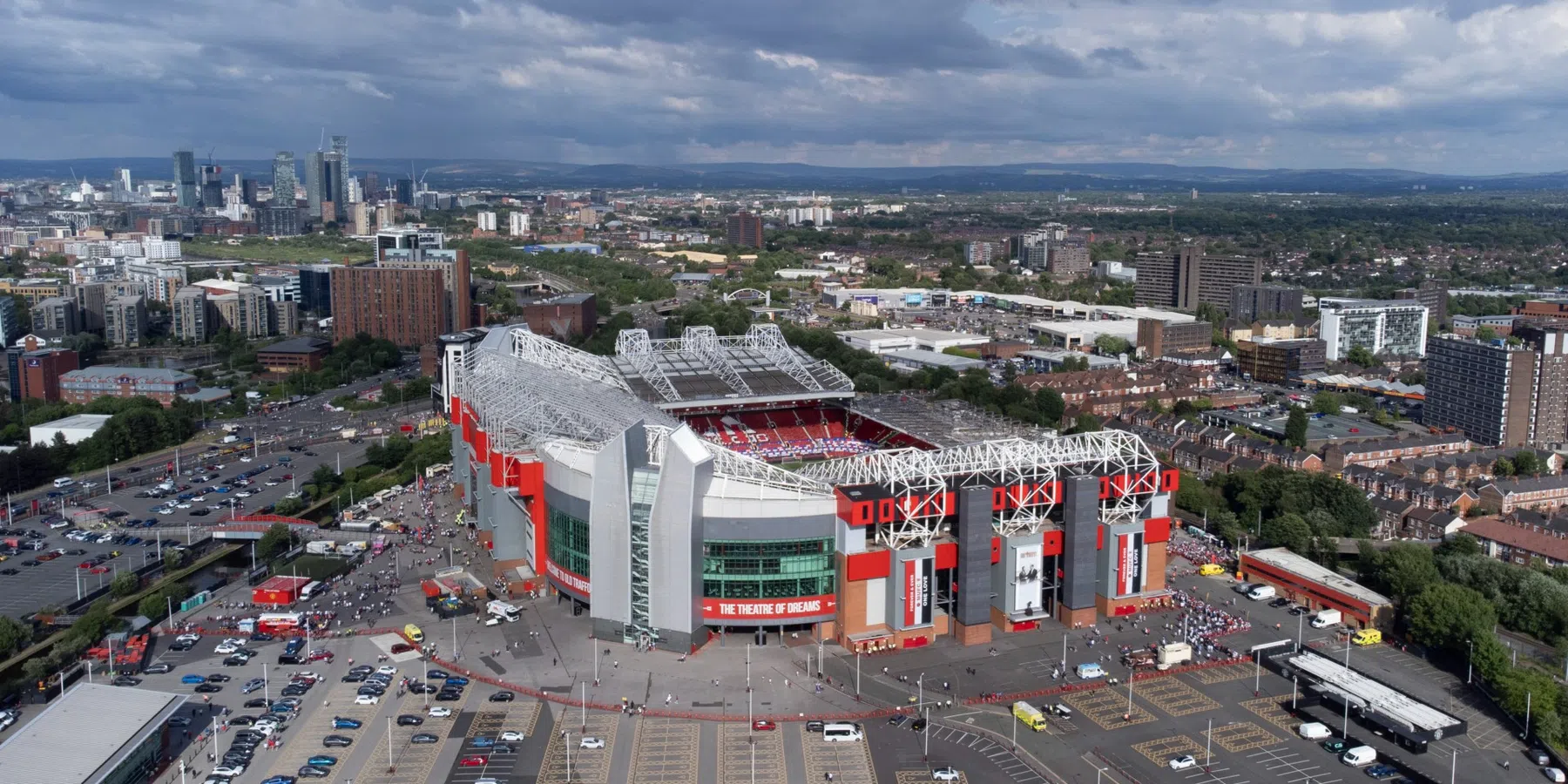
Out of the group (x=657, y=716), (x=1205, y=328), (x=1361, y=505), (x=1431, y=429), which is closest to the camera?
(x=657, y=716)

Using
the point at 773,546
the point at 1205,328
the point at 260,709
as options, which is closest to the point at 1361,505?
the point at 773,546

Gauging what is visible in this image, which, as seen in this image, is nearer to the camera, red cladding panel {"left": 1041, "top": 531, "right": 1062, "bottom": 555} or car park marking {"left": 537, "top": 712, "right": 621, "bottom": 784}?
car park marking {"left": 537, "top": 712, "right": 621, "bottom": 784}

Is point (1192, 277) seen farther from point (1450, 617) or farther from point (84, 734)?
point (84, 734)

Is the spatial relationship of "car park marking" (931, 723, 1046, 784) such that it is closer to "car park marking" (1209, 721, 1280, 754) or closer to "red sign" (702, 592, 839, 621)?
"car park marking" (1209, 721, 1280, 754)

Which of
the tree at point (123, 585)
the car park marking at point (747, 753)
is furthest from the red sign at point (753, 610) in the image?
the tree at point (123, 585)

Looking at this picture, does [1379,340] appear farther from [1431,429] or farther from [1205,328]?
[1431,429]

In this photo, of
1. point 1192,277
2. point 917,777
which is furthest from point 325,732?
point 1192,277

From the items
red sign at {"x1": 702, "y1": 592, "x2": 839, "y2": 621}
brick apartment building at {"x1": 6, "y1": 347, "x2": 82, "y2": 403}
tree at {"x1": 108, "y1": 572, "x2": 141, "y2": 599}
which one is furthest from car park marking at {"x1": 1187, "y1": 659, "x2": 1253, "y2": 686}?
brick apartment building at {"x1": 6, "y1": 347, "x2": 82, "y2": 403}

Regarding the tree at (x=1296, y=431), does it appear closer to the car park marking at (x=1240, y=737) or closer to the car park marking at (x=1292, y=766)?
the car park marking at (x=1240, y=737)
